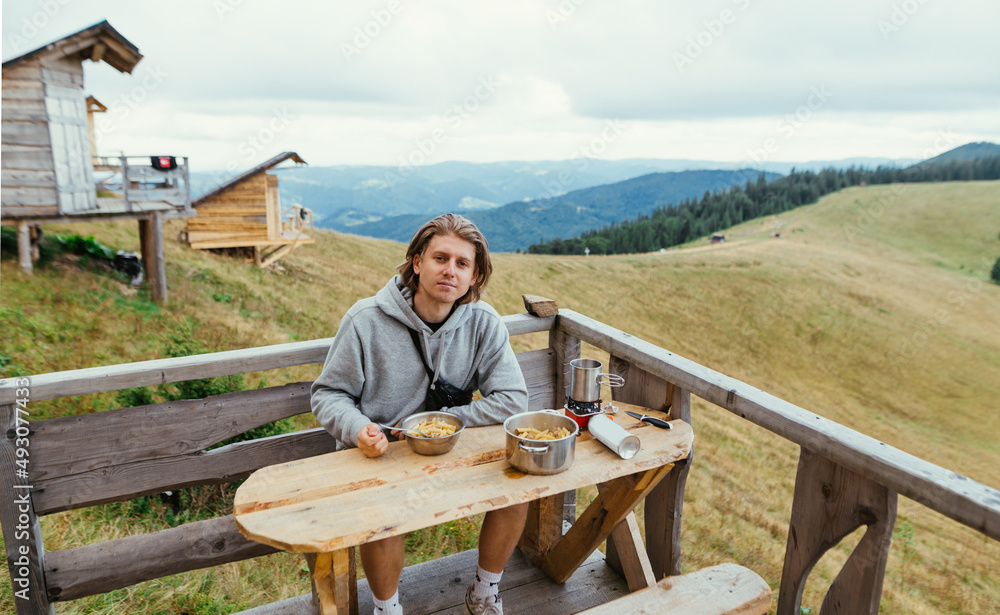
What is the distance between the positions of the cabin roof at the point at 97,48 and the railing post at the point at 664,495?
12611 millimetres

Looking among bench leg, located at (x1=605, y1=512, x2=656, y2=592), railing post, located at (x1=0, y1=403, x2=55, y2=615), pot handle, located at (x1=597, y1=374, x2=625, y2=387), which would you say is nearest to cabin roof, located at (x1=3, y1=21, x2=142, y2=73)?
railing post, located at (x1=0, y1=403, x2=55, y2=615)

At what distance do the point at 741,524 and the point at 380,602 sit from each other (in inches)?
298

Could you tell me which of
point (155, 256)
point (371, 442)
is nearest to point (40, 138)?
point (155, 256)

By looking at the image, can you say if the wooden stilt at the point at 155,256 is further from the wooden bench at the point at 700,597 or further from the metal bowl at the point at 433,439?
the wooden bench at the point at 700,597

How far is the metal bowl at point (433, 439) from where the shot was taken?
2191 mm

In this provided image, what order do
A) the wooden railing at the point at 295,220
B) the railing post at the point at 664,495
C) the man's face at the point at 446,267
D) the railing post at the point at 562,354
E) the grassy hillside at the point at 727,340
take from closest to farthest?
the man's face at the point at 446,267 < the railing post at the point at 664,495 < the railing post at the point at 562,354 < the grassy hillside at the point at 727,340 < the wooden railing at the point at 295,220

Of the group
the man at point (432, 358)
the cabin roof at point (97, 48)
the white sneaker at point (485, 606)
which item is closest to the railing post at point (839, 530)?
the man at point (432, 358)

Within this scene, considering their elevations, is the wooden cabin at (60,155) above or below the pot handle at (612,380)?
above

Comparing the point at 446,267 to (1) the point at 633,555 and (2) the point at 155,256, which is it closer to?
(1) the point at 633,555

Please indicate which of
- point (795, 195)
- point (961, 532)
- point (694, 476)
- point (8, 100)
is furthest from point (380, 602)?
point (795, 195)

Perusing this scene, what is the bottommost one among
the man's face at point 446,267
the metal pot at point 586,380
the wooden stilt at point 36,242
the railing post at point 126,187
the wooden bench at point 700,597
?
the wooden bench at point 700,597

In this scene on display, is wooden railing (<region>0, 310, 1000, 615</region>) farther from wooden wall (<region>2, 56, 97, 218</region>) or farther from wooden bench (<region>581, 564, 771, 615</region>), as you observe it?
wooden wall (<region>2, 56, 97, 218</region>)

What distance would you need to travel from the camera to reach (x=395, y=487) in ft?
6.59

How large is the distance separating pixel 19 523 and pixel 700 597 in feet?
9.11
